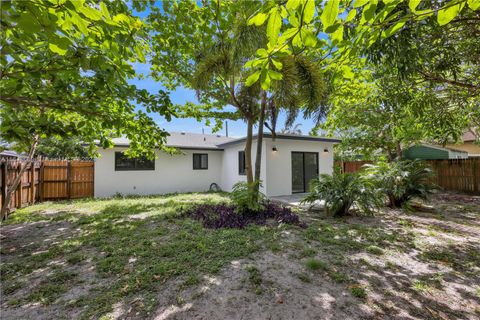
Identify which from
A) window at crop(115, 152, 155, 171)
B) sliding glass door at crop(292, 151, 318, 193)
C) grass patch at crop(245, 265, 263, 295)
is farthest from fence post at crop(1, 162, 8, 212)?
sliding glass door at crop(292, 151, 318, 193)

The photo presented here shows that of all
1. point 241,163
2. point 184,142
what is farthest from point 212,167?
point 241,163

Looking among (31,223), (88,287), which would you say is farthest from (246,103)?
(31,223)

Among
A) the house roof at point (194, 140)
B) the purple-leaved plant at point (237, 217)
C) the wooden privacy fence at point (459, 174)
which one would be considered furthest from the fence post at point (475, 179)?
the purple-leaved plant at point (237, 217)

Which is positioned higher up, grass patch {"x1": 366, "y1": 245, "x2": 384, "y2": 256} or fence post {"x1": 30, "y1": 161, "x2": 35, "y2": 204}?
fence post {"x1": 30, "y1": 161, "x2": 35, "y2": 204}

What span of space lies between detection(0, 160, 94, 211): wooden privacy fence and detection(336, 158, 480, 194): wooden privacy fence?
12.0 m

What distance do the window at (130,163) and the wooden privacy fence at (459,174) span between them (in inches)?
386

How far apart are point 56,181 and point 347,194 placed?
11261mm

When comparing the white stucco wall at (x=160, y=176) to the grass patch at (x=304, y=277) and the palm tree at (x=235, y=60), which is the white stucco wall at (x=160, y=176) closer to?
the palm tree at (x=235, y=60)

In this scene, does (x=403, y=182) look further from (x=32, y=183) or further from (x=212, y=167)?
(x=32, y=183)

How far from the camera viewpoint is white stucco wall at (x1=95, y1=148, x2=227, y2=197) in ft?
34.0

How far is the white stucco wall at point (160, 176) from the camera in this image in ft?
34.0

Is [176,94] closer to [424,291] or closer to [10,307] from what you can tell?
[10,307]

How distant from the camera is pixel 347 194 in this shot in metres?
5.59

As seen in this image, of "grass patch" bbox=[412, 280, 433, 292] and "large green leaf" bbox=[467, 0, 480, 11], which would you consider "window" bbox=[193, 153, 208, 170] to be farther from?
"large green leaf" bbox=[467, 0, 480, 11]
